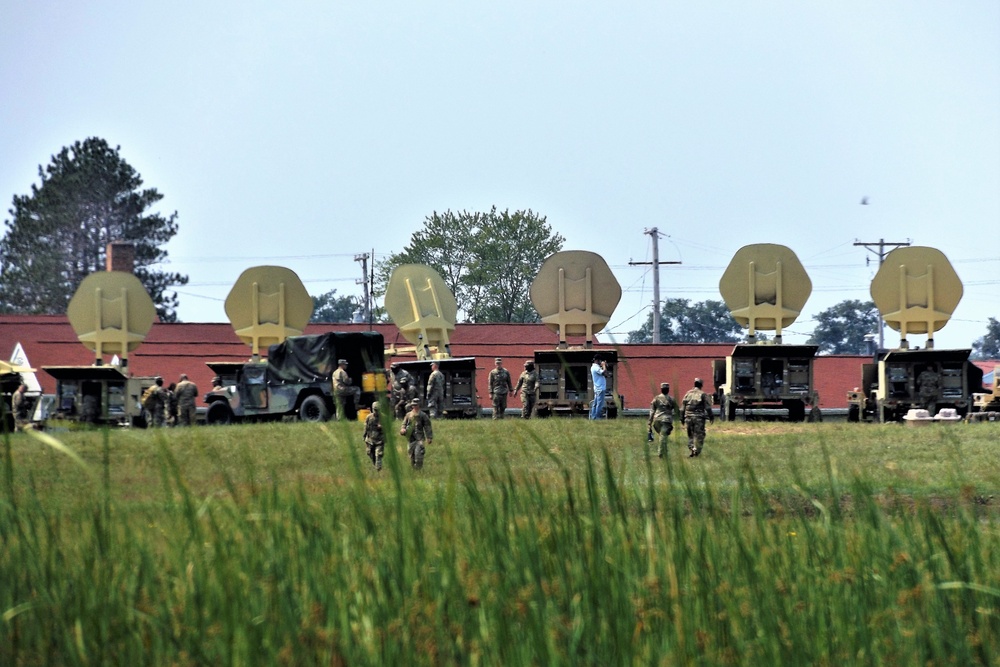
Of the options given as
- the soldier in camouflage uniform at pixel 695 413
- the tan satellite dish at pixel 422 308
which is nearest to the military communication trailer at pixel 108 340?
the tan satellite dish at pixel 422 308

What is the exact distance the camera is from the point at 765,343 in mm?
31281

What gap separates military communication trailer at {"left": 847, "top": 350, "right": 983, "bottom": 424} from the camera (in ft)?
100

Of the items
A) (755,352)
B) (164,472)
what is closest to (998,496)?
(164,472)

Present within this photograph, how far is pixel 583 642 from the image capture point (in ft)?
15.8

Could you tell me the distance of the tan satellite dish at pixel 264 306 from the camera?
36.3 metres

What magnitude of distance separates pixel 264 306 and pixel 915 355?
1694cm

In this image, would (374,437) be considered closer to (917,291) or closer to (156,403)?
(156,403)

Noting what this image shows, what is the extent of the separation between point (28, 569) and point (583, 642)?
2.26 meters

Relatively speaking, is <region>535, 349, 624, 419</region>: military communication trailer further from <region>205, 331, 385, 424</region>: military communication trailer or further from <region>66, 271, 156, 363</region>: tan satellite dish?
<region>66, 271, 156, 363</region>: tan satellite dish

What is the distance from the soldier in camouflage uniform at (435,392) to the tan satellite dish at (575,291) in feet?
12.8

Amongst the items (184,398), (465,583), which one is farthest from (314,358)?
(465,583)

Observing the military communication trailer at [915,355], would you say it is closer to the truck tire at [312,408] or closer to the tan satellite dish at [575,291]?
the tan satellite dish at [575,291]

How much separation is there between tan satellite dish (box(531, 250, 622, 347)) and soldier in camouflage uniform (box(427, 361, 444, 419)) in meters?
3.91

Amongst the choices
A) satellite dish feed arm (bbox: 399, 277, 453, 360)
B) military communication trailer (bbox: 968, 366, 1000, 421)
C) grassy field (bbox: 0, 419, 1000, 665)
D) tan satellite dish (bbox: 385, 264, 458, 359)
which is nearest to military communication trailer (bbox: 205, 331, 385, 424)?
satellite dish feed arm (bbox: 399, 277, 453, 360)
